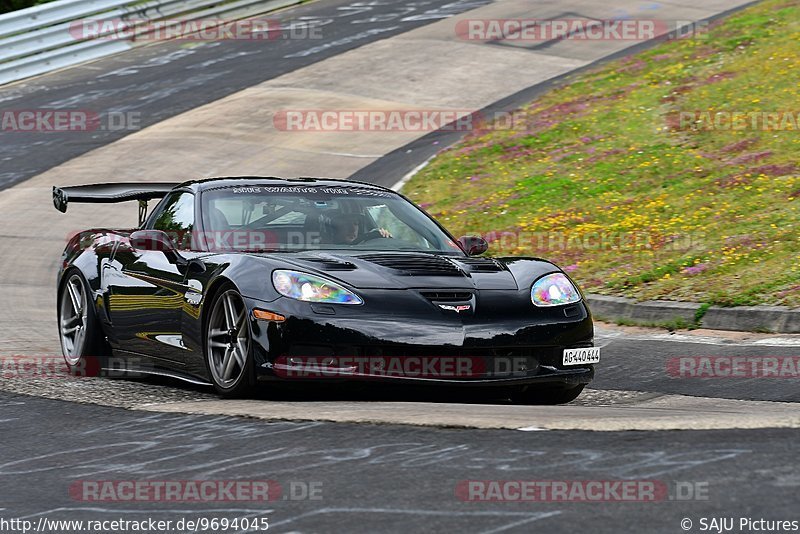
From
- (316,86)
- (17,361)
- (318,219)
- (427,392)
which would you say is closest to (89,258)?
(17,361)

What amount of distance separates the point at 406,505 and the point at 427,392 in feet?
9.04

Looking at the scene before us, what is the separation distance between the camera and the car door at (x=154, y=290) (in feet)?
A: 25.8

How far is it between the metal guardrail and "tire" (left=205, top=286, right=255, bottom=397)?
17.9 meters

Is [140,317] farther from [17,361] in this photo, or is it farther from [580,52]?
[580,52]

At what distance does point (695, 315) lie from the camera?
34.6ft

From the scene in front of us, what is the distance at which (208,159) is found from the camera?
19125 mm

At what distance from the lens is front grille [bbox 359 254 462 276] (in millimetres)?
7227

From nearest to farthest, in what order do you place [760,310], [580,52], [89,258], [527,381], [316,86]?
[527,381] < [89,258] < [760,310] < [316,86] < [580,52]

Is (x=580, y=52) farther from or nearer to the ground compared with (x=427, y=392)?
farther from the ground

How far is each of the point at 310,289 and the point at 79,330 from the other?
2.73m
